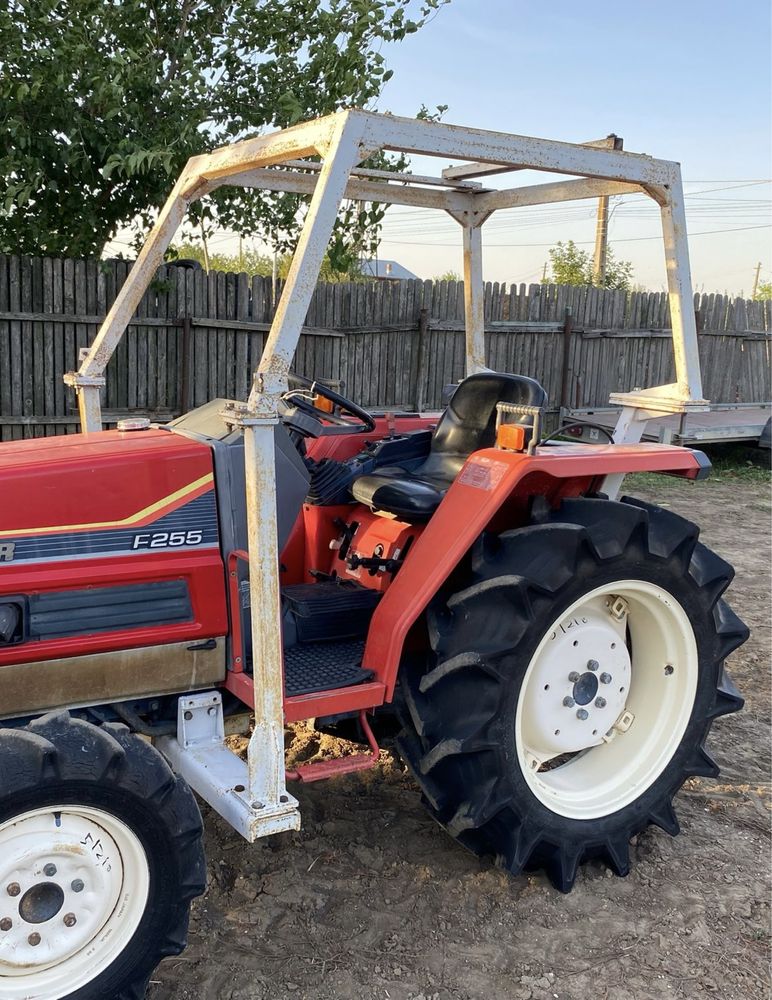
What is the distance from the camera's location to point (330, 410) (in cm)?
378

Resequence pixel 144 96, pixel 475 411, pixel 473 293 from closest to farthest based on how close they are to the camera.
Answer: pixel 475 411 < pixel 473 293 < pixel 144 96

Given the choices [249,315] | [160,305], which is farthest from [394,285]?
[160,305]

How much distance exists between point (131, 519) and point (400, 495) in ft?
3.04

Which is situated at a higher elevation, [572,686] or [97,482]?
[97,482]

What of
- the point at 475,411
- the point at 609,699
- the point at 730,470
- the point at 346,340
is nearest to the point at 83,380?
the point at 475,411

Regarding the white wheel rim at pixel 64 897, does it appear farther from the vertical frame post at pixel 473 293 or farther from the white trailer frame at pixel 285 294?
the vertical frame post at pixel 473 293

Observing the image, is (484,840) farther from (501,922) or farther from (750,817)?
(750,817)

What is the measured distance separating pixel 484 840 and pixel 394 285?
7.30 meters

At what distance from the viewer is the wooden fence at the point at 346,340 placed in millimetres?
7211

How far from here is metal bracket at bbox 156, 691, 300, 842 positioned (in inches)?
86.5

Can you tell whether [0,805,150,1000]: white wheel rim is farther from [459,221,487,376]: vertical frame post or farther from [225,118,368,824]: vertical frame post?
[459,221,487,376]: vertical frame post

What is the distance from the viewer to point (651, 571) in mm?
2859

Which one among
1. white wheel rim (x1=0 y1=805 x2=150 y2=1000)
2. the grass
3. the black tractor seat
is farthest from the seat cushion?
the grass

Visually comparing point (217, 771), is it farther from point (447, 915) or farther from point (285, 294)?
point (285, 294)
